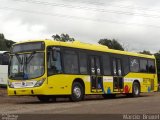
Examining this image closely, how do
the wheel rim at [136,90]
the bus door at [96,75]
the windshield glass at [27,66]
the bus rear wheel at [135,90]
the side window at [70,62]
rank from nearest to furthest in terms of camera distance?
the windshield glass at [27,66] → the side window at [70,62] → the bus door at [96,75] → the bus rear wheel at [135,90] → the wheel rim at [136,90]

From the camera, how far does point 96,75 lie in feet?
85.3

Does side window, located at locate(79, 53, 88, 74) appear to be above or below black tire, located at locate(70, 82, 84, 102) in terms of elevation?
above

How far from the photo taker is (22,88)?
22297mm

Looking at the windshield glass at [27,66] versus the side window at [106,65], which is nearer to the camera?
the windshield glass at [27,66]

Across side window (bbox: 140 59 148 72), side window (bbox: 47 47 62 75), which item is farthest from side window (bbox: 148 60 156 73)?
side window (bbox: 47 47 62 75)

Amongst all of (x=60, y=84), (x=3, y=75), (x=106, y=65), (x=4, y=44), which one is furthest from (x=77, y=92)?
(x=4, y=44)

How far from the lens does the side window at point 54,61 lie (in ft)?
73.0

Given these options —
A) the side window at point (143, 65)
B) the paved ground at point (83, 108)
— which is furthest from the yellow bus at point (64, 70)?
the side window at point (143, 65)

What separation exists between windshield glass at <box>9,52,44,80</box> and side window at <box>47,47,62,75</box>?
35 centimetres

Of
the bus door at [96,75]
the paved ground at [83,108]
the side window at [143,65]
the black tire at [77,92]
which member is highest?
the side window at [143,65]

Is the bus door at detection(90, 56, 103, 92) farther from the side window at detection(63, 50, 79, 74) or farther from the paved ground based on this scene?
the paved ground

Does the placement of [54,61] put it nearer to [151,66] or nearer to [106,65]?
[106,65]

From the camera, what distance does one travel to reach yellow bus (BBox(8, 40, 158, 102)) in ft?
72.6

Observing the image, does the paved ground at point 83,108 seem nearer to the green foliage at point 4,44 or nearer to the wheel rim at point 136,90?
the wheel rim at point 136,90
